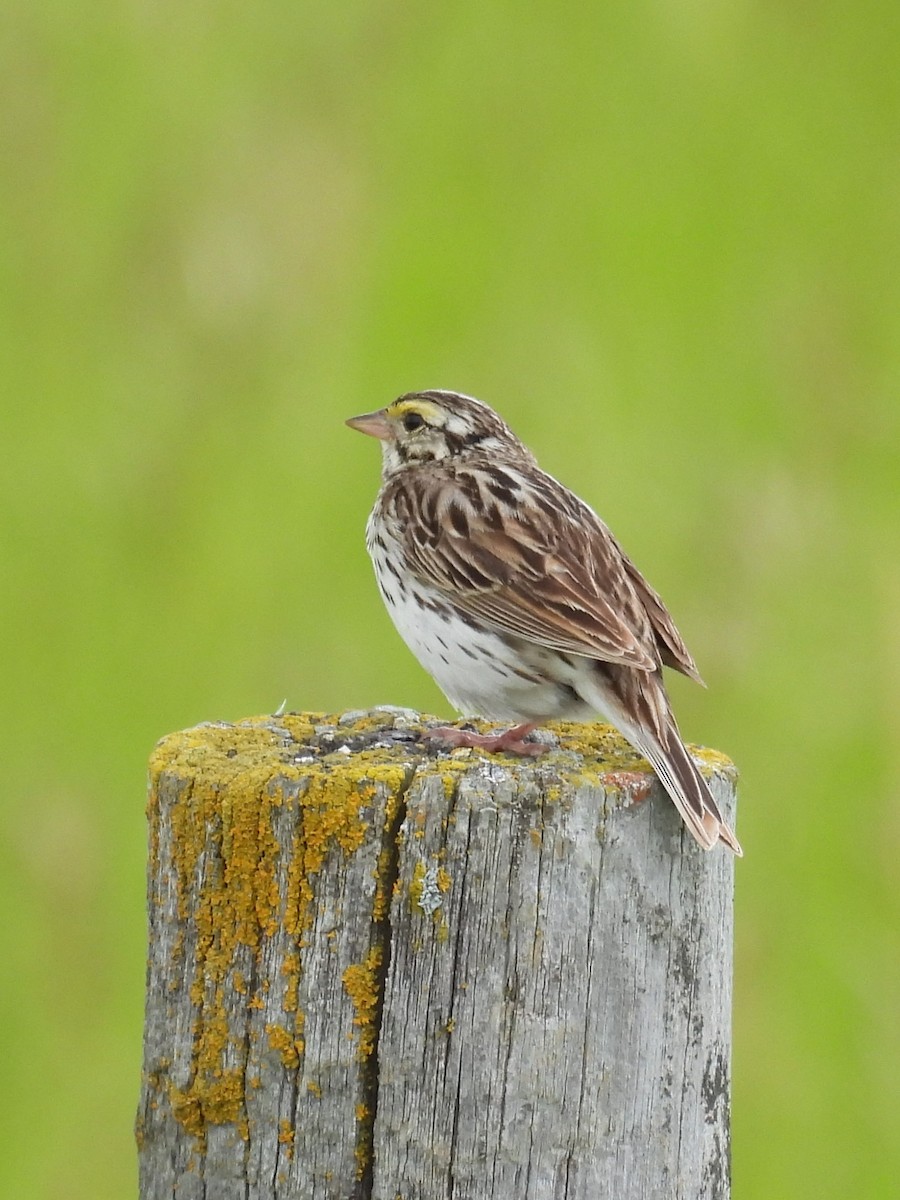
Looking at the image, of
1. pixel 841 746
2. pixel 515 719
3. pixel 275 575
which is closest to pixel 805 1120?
pixel 841 746

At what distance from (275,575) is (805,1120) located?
8.94 feet

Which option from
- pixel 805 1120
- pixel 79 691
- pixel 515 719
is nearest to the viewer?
pixel 515 719

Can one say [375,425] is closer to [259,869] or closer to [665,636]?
[665,636]

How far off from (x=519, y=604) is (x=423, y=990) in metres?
1.53

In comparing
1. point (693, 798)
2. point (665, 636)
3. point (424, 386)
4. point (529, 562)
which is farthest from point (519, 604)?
point (424, 386)

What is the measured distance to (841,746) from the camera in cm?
694

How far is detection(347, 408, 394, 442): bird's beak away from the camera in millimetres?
5852

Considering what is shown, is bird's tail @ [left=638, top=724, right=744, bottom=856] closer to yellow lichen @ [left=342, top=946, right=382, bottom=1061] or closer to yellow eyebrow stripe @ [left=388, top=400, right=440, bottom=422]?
yellow lichen @ [left=342, top=946, right=382, bottom=1061]

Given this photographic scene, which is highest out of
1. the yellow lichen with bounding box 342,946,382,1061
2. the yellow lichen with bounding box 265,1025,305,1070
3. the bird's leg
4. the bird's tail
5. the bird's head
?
the bird's head

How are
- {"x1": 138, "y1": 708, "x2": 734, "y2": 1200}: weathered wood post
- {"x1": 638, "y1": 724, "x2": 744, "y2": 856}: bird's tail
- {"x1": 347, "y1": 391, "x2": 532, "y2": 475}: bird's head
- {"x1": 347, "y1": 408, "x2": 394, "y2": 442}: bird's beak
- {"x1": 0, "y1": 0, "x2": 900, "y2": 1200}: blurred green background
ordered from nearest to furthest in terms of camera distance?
{"x1": 138, "y1": 708, "x2": 734, "y2": 1200}: weathered wood post < {"x1": 638, "y1": 724, "x2": 744, "y2": 856}: bird's tail < {"x1": 347, "y1": 391, "x2": 532, "y2": 475}: bird's head < {"x1": 347, "y1": 408, "x2": 394, "y2": 442}: bird's beak < {"x1": 0, "y1": 0, "x2": 900, "y2": 1200}: blurred green background

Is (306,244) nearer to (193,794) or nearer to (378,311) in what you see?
(378,311)

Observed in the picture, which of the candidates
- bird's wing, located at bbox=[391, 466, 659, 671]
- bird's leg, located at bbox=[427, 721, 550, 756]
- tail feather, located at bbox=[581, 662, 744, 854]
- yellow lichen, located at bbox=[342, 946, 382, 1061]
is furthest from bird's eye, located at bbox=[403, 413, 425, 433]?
yellow lichen, located at bbox=[342, 946, 382, 1061]

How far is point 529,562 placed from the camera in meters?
4.82

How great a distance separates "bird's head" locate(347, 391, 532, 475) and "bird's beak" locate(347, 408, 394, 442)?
0.9 inches
